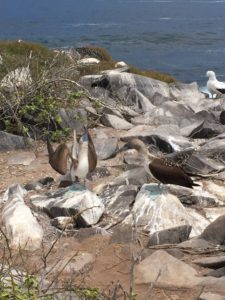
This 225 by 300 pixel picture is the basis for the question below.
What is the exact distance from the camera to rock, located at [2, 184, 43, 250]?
5.23 meters

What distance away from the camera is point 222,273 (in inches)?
176

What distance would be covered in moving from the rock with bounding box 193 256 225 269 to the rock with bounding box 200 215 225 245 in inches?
13.3

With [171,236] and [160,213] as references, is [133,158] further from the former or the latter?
[171,236]

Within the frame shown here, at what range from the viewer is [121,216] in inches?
229

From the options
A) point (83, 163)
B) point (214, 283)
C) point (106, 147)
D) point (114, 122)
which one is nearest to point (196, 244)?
point (214, 283)

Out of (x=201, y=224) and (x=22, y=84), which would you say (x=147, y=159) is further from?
(x=22, y=84)

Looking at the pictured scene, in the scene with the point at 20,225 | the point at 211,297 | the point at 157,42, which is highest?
the point at 211,297

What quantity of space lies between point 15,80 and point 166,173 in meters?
3.50

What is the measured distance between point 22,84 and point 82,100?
1.22 meters

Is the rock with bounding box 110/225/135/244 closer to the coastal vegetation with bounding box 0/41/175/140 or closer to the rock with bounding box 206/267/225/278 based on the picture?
the rock with bounding box 206/267/225/278

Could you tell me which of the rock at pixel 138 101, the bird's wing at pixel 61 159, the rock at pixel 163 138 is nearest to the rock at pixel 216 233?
the bird's wing at pixel 61 159

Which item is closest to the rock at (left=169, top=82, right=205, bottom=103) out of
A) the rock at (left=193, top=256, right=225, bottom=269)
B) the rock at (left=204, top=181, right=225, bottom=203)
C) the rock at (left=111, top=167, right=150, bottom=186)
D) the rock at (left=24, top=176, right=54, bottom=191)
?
the rock at (left=204, top=181, right=225, bottom=203)

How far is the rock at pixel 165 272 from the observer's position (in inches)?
174

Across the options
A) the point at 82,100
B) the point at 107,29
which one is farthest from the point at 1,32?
the point at 82,100
